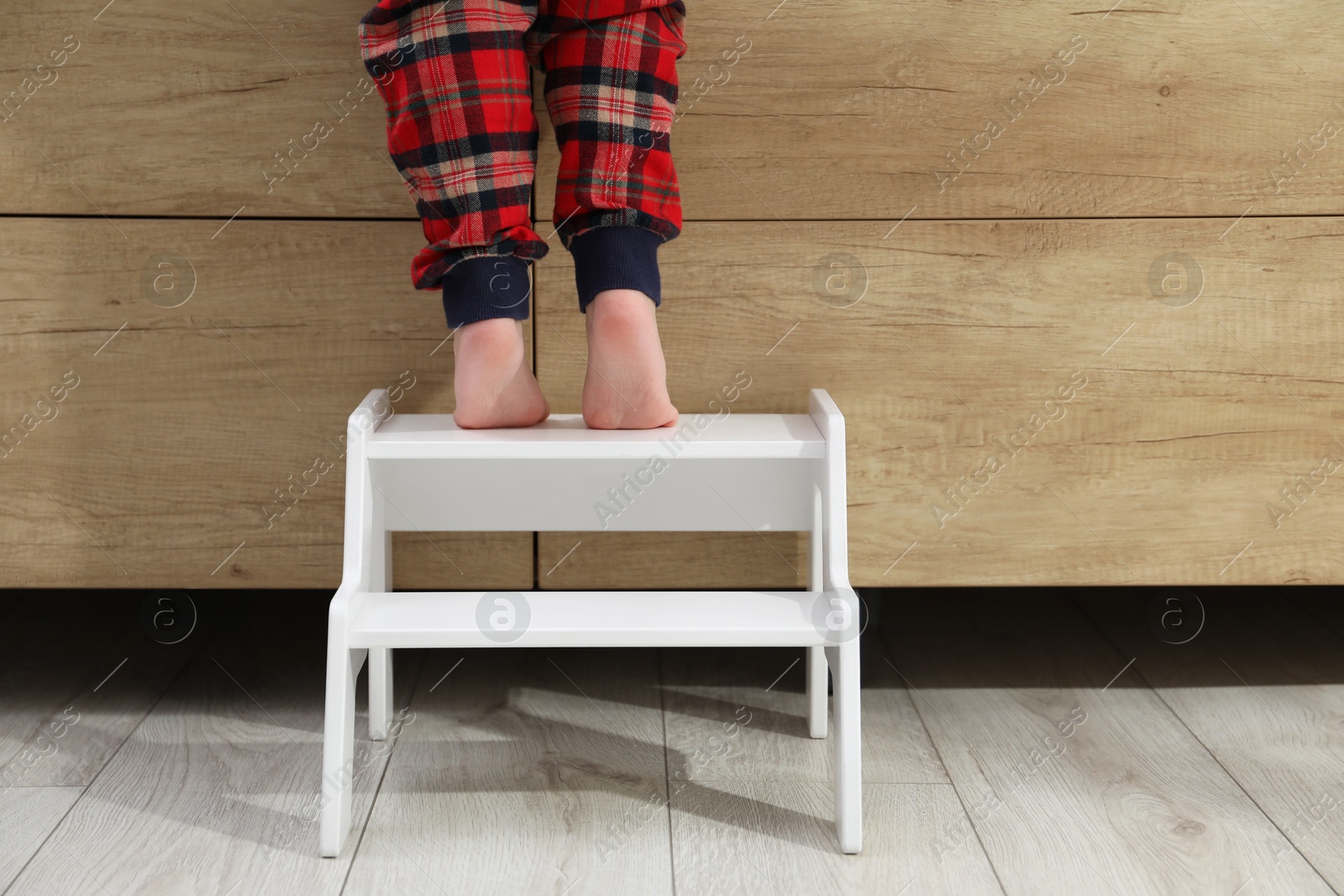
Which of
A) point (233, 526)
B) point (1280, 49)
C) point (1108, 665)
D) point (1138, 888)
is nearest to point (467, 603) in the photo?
point (233, 526)

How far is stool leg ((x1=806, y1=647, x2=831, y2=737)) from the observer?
937mm

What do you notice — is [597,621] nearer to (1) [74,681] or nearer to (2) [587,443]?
(2) [587,443]

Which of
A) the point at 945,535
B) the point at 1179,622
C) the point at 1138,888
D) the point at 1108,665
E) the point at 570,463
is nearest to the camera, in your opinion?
the point at 1138,888

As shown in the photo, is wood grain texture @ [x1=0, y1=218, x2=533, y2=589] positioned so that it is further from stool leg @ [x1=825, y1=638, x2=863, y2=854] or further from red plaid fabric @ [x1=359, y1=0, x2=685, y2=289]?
stool leg @ [x1=825, y1=638, x2=863, y2=854]

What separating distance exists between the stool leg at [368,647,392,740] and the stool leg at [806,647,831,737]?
384mm

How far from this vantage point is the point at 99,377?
3.02ft

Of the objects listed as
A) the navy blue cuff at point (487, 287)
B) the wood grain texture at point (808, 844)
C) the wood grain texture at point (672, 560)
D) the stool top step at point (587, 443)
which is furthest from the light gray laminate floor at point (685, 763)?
the navy blue cuff at point (487, 287)

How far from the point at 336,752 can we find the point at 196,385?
37cm

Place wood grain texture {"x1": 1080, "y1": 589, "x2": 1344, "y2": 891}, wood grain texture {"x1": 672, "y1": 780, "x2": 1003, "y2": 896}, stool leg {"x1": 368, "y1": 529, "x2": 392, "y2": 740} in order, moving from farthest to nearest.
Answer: stool leg {"x1": 368, "y1": 529, "x2": 392, "y2": 740} < wood grain texture {"x1": 1080, "y1": 589, "x2": 1344, "y2": 891} < wood grain texture {"x1": 672, "y1": 780, "x2": 1003, "y2": 896}

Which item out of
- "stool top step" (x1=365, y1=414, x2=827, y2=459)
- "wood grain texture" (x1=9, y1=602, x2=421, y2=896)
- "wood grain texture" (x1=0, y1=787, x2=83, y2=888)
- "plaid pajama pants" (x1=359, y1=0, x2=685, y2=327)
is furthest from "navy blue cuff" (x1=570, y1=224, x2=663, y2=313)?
"wood grain texture" (x1=0, y1=787, x2=83, y2=888)

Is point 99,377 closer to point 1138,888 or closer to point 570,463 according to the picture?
point 570,463

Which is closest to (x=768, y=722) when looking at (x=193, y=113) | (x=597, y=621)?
(x=597, y=621)

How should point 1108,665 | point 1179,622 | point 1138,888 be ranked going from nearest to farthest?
point 1138,888 → point 1108,665 → point 1179,622

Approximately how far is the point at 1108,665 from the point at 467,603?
71cm
